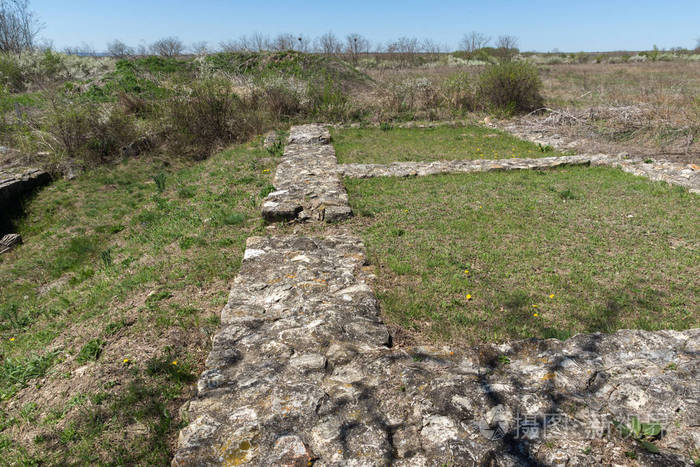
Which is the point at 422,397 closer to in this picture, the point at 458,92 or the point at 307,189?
the point at 307,189

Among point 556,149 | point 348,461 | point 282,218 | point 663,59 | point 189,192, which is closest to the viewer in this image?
point 348,461

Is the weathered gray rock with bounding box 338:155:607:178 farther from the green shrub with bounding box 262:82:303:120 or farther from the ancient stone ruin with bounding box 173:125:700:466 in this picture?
the green shrub with bounding box 262:82:303:120

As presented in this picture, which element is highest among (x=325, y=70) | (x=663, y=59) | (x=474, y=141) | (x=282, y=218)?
(x=663, y=59)

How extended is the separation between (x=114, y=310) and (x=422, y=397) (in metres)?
3.15

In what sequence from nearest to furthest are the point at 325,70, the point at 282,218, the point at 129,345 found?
1. the point at 129,345
2. the point at 282,218
3. the point at 325,70

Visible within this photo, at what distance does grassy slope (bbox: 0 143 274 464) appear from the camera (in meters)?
2.55

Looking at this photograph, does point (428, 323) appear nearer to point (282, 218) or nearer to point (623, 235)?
point (282, 218)

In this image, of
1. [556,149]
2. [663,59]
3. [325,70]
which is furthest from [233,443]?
[663,59]

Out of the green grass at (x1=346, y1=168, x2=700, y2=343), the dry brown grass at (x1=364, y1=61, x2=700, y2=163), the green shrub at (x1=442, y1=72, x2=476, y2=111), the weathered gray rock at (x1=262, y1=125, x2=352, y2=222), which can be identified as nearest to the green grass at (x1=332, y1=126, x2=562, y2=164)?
the weathered gray rock at (x1=262, y1=125, x2=352, y2=222)

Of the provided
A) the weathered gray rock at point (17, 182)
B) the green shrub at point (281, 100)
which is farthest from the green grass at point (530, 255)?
the green shrub at point (281, 100)

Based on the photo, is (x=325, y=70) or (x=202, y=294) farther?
(x=325, y=70)

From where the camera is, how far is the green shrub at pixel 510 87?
13.5 meters

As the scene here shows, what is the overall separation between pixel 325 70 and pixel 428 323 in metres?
15.0

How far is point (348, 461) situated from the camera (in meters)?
1.97
